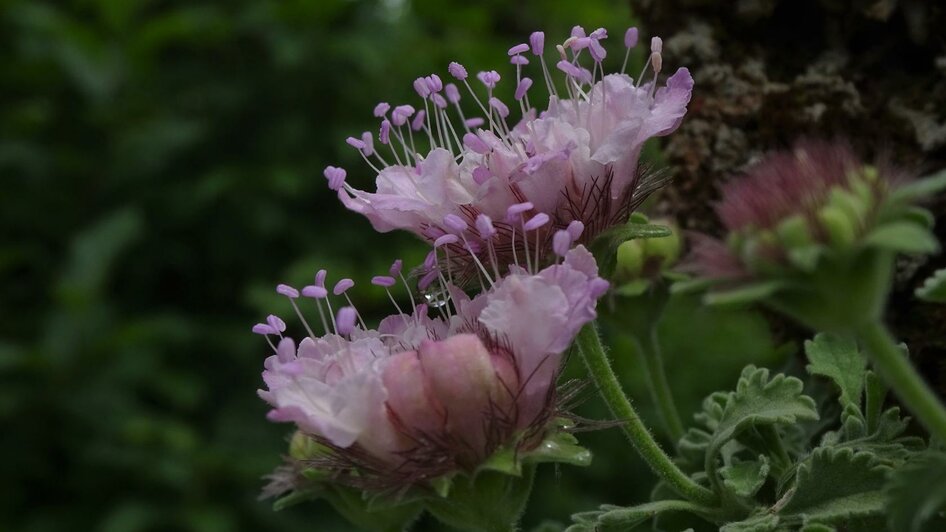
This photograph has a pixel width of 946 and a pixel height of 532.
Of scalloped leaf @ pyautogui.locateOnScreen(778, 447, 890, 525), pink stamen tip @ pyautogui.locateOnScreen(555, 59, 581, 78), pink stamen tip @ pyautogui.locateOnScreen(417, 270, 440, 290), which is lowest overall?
scalloped leaf @ pyautogui.locateOnScreen(778, 447, 890, 525)

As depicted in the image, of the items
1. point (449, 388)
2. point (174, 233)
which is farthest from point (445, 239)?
point (174, 233)

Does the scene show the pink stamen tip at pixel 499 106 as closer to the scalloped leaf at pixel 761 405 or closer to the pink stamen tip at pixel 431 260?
the pink stamen tip at pixel 431 260

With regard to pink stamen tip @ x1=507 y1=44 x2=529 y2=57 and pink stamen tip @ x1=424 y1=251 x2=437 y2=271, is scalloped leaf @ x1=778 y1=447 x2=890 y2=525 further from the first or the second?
pink stamen tip @ x1=507 y1=44 x2=529 y2=57

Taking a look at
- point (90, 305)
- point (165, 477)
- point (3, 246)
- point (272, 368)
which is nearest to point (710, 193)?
point (272, 368)

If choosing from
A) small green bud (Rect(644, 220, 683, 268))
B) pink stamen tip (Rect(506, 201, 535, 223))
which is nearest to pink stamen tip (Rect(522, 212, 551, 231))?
pink stamen tip (Rect(506, 201, 535, 223))

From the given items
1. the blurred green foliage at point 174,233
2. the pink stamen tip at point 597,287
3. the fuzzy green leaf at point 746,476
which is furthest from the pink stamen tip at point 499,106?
the blurred green foliage at point 174,233
